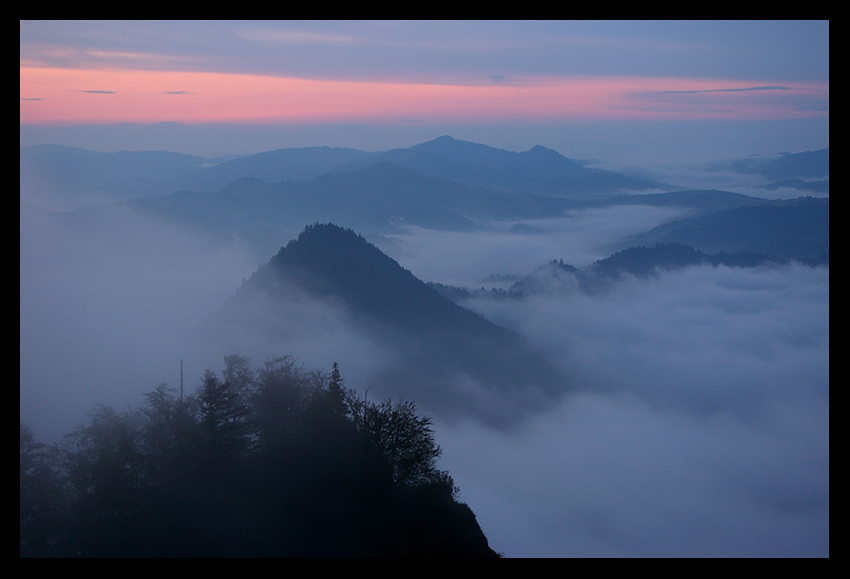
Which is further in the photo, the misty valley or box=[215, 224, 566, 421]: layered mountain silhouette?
box=[215, 224, 566, 421]: layered mountain silhouette

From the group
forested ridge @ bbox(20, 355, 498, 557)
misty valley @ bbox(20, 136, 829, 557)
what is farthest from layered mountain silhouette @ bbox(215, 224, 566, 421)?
forested ridge @ bbox(20, 355, 498, 557)

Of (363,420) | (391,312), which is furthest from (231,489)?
(391,312)

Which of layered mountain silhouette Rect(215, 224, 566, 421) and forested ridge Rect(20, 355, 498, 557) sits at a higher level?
layered mountain silhouette Rect(215, 224, 566, 421)

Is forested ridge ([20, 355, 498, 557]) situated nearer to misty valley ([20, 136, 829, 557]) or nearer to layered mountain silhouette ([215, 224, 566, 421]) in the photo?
misty valley ([20, 136, 829, 557])

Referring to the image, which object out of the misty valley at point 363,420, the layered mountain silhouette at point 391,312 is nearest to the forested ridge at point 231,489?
the misty valley at point 363,420

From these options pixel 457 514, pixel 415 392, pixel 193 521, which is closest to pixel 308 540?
pixel 193 521

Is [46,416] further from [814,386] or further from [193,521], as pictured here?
[814,386]

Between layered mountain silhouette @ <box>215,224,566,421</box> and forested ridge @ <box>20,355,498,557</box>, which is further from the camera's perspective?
layered mountain silhouette @ <box>215,224,566,421</box>
